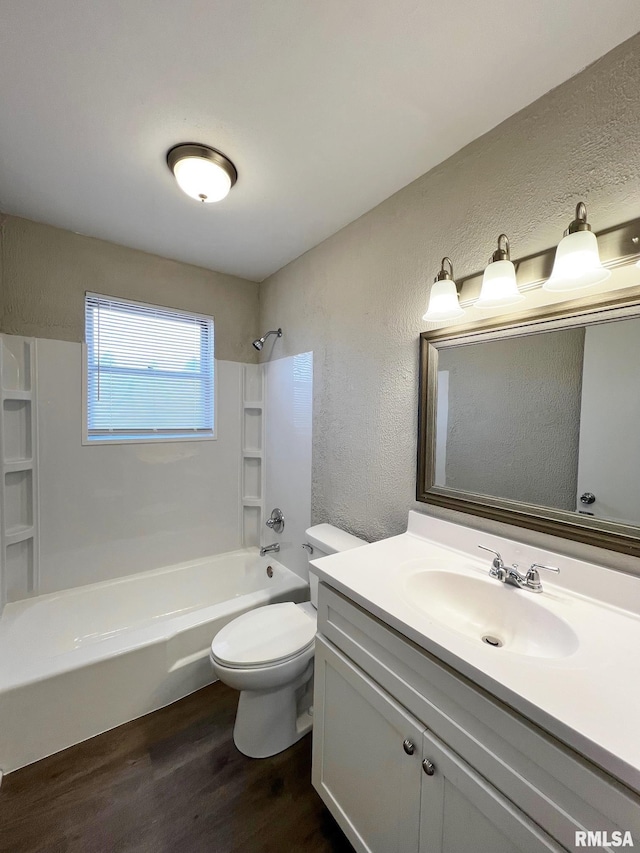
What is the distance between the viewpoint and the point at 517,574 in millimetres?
1030

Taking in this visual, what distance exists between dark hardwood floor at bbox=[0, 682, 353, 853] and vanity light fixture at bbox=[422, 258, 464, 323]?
1837 mm

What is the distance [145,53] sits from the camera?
98 cm

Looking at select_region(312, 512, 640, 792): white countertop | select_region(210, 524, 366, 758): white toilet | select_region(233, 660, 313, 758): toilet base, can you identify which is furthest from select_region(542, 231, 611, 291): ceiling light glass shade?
select_region(233, 660, 313, 758): toilet base

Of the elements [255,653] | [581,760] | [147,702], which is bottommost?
[147,702]

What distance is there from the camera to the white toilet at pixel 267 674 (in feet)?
4.43

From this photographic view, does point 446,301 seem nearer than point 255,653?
Yes

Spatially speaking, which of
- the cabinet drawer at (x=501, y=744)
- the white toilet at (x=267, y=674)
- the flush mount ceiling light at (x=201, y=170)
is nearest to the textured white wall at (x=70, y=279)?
the flush mount ceiling light at (x=201, y=170)

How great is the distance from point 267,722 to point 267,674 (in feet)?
0.91

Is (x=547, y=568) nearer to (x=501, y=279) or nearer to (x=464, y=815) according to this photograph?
(x=464, y=815)

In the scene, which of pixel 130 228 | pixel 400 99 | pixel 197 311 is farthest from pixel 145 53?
pixel 197 311

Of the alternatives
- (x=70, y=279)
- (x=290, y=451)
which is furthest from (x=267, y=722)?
(x=70, y=279)

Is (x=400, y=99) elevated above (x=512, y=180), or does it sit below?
above

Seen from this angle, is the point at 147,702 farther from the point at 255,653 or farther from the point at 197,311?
the point at 197,311

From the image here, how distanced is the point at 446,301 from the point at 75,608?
8.21ft
